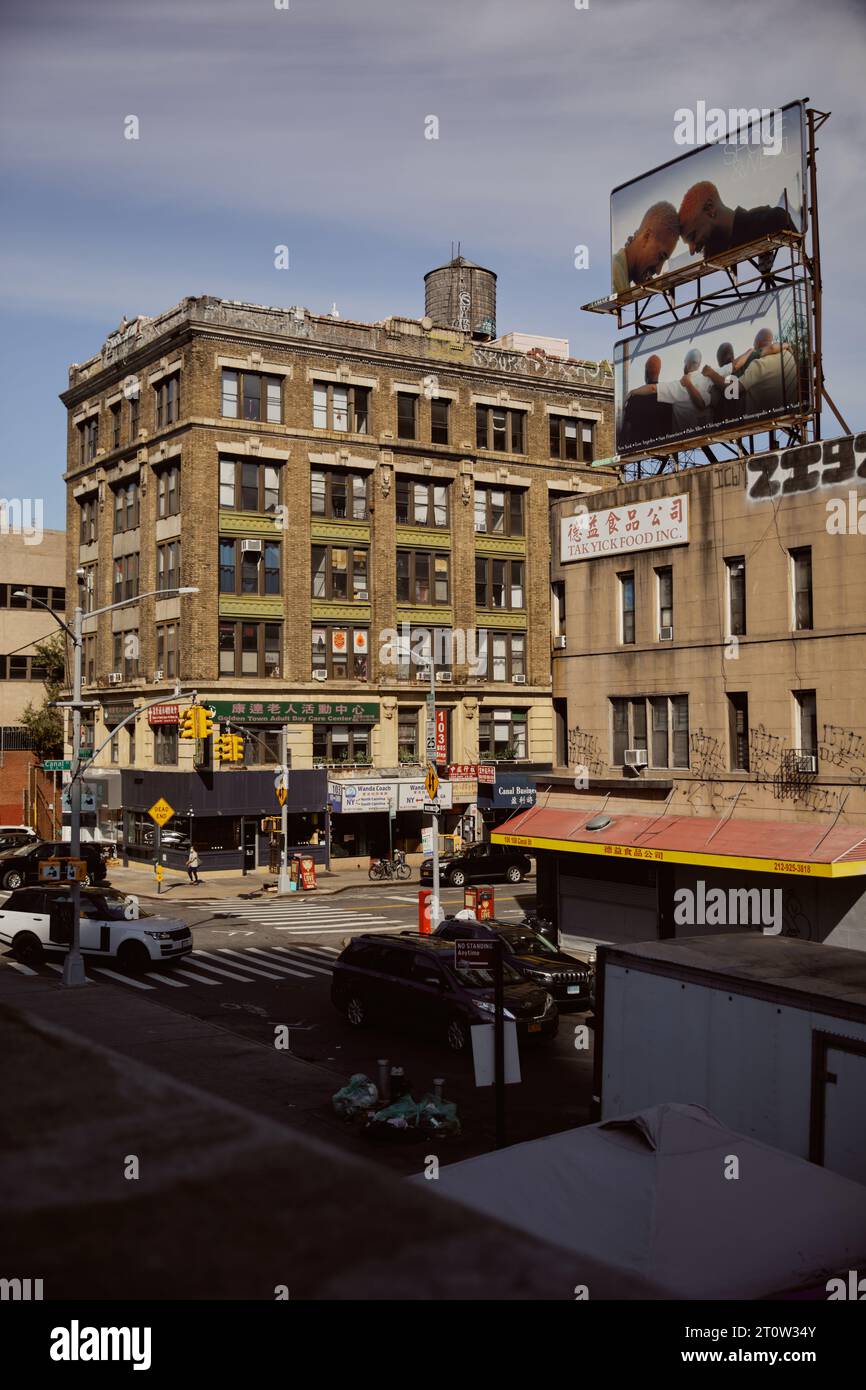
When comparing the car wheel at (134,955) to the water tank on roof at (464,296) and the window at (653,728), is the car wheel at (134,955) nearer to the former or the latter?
the window at (653,728)

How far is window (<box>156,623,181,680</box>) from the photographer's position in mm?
53906

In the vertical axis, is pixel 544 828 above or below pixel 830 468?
below

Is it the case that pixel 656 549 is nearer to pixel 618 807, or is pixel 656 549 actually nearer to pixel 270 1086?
pixel 618 807

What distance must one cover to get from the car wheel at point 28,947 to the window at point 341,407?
32012mm

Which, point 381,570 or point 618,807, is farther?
point 381,570

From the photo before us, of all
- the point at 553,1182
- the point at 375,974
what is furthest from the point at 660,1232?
the point at 375,974

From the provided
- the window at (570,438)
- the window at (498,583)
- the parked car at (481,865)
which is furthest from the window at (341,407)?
the parked car at (481,865)

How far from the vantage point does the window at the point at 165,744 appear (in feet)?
175

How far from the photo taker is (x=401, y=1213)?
7.82ft

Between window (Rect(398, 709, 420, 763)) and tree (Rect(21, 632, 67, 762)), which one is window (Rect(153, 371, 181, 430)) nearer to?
tree (Rect(21, 632, 67, 762))

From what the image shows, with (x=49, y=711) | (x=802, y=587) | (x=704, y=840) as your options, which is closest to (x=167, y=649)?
(x=49, y=711)

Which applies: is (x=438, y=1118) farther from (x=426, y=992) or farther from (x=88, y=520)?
(x=88, y=520)

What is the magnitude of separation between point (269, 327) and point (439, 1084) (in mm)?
44168
